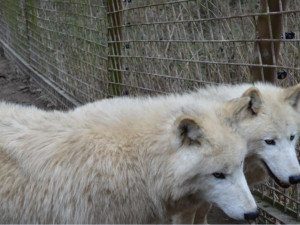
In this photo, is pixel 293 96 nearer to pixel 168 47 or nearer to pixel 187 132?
pixel 187 132

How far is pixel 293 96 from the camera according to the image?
3.34m

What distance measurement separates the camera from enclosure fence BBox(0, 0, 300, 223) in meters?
3.73

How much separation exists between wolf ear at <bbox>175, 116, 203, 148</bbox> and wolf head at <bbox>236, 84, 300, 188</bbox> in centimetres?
69

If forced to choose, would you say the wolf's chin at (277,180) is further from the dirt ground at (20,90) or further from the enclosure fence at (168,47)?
the dirt ground at (20,90)

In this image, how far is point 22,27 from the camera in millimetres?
10711

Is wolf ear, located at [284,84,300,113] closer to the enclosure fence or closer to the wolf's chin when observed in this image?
the enclosure fence

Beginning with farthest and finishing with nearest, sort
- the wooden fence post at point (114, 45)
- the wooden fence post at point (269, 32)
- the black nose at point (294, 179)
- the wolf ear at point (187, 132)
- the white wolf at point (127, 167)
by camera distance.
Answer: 1. the wooden fence post at point (114, 45)
2. the wooden fence post at point (269, 32)
3. the black nose at point (294, 179)
4. the white wolf at point (127, 167)
5. the wolf ear at point (187, 132)

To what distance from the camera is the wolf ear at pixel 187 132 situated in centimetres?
262

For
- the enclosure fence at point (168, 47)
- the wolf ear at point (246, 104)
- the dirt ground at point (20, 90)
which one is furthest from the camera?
the dirt ground at point (20, 90)

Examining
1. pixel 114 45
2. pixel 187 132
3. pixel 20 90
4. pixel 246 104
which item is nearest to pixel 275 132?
pixel 246 104

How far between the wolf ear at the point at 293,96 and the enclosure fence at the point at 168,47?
20 cm

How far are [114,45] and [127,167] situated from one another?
9.92 ft

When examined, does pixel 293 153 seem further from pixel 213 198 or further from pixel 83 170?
pixel 83 170

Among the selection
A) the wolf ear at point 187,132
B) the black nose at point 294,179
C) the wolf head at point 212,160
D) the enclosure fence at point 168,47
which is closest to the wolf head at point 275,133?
the black nose at point 294,179
